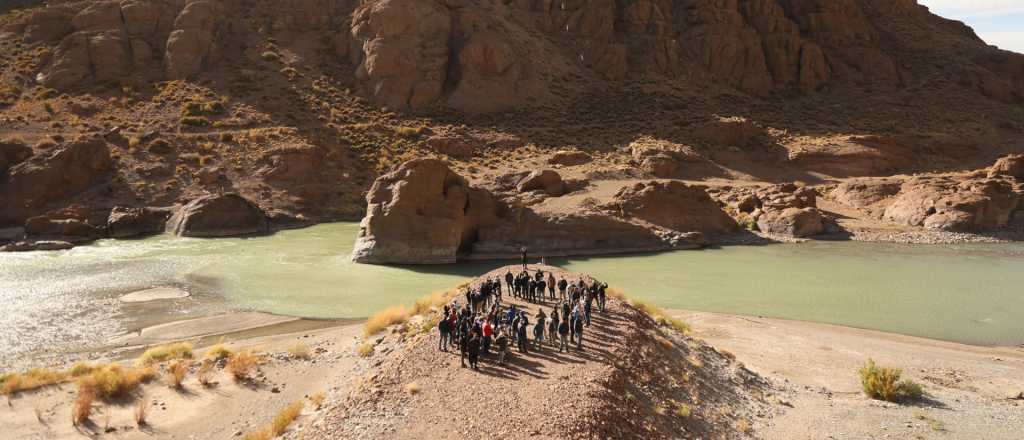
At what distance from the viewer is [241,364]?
1652 centimetres

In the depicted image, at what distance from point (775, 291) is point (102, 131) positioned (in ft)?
158

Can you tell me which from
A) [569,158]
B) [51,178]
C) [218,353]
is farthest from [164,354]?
[569,158]

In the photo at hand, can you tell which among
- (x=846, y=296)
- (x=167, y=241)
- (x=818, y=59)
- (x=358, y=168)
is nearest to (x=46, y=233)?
(x=167, y=241)

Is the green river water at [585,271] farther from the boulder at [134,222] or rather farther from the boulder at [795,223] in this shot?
the boulder at [134,222]

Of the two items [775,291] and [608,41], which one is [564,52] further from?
[775,291]

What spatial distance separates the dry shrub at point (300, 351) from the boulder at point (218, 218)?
2370cm

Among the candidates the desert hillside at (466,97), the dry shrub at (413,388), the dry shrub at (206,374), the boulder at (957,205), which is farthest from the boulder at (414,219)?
the boulder at (957,205)

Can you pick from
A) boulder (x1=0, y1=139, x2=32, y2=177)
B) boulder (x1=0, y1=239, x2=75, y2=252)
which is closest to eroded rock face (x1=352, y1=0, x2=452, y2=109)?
boulder (x1=0, y1=139, x2=32, y2=177)

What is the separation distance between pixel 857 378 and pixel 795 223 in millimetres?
24377

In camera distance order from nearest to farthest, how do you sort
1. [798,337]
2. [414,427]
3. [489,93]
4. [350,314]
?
[414,427] < [798,337] < [350,314] < [489,93]

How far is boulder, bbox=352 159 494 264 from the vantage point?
108 ft

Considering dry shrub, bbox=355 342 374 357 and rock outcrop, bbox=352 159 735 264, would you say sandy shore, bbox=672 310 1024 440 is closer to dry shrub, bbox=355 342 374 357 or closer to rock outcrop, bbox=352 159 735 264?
dry shrub, bbox=355 342 374 357

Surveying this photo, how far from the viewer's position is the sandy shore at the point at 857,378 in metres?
13.9

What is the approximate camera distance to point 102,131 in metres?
50.7
